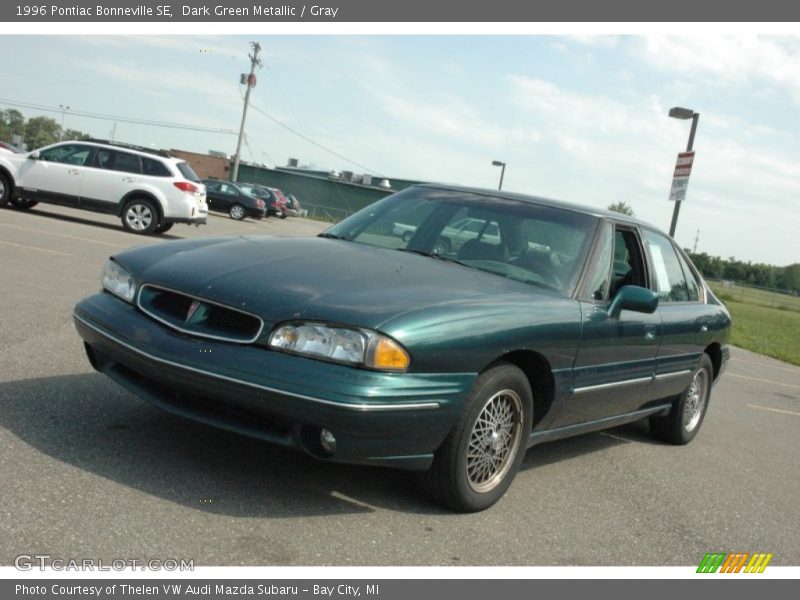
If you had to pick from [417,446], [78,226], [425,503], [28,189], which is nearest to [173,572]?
[417,446]

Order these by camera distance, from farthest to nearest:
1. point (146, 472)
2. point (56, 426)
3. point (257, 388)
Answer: point (56, 426) → point (146, 472) → point (257, 388)

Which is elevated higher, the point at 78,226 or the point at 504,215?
the point at 504,215

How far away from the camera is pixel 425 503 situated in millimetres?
4113

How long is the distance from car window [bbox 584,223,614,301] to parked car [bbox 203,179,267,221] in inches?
1264

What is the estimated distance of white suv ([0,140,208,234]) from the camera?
18.1 m

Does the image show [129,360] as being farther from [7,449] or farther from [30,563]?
[30,563]

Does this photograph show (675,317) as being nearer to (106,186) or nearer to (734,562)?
(734,562)

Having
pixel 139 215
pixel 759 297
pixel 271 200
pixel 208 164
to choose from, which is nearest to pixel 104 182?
pixel 139 215

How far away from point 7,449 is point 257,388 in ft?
4.08

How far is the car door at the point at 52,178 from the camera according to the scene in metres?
18.1

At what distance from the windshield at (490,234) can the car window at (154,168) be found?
13.7 metres

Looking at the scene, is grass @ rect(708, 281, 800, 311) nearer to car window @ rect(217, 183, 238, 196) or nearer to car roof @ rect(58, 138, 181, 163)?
car window @ rect(217, 183, 238, 196)

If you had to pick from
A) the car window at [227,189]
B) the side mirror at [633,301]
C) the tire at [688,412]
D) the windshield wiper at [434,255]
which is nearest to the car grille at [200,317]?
the windshield wiper at [434,255]

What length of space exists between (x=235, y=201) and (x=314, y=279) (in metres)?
33.2
